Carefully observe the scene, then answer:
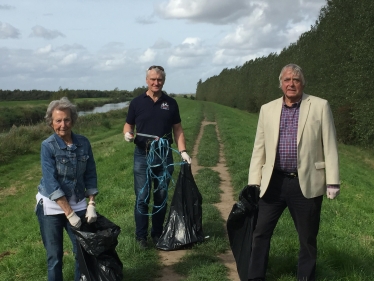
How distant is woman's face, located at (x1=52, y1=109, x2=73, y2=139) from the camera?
12.3ft

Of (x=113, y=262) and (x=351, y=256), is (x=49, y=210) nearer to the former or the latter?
(x=113, y=262)

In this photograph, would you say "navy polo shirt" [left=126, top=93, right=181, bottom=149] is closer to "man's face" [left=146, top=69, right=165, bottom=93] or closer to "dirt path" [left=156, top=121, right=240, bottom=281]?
"man's face" [left=146, top=69, right=165, bottom=93]

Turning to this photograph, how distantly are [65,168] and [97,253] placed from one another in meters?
0.79

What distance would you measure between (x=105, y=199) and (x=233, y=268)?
4452 mm

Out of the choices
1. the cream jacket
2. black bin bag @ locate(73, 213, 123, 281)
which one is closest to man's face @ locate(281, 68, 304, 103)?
the cream jacket

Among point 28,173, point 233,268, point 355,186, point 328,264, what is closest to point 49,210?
point 233,268

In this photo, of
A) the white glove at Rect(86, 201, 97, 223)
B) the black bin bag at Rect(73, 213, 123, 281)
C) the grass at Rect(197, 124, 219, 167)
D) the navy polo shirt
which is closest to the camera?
the black bin bag at Rect(73, 213, 123, 281)

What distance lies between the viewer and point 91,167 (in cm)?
402

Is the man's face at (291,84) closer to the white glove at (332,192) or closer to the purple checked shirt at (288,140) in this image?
the purple checked shirt at (288,140)

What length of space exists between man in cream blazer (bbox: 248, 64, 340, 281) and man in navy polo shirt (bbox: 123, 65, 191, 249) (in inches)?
57.3

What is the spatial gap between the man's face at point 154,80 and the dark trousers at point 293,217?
73.8 inches

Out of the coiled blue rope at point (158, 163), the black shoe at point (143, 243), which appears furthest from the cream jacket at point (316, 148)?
the black shoe at point (143, 243)

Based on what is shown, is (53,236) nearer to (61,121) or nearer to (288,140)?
(61,121)

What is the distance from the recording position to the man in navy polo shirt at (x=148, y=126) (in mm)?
5172
